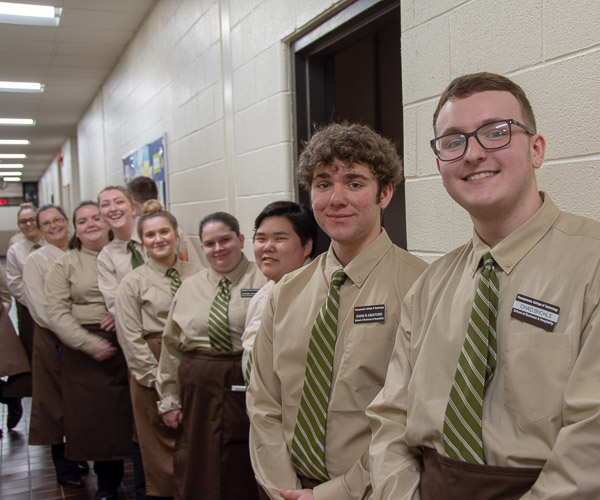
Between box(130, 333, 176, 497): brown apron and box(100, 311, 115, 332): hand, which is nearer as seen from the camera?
box(130, 333, 176, 497): brown apron

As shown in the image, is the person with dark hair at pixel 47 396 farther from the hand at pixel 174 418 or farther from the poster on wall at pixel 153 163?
the poster on wall at pixel 153 163

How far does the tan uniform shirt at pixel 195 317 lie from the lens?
8.13 feet

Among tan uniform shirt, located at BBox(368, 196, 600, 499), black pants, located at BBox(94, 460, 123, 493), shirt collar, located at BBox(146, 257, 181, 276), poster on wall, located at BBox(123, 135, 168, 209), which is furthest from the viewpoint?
poster on wall, located at BBox(123, 135, 168, 209)

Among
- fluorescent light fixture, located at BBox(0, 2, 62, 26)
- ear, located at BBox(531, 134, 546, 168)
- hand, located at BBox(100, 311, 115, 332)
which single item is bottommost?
hand, located at BBox(100, 311, 115, 332)

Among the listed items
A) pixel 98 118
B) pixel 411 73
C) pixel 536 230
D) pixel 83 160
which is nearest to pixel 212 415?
pixel 411 73

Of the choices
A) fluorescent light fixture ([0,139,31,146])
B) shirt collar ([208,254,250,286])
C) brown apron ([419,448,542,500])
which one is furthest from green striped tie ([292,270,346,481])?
fluorescent light fixture ([0,139,31,146])

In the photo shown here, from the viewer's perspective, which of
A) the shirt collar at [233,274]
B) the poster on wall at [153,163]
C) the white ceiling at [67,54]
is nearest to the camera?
the shirt collar at [233,274]

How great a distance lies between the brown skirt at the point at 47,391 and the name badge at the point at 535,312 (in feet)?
10.5

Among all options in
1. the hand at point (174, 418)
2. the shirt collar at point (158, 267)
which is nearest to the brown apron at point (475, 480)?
the hand at point (174, 418)

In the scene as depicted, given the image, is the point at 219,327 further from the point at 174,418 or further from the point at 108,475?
the point at 108,475

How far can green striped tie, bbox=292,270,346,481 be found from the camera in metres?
1.53

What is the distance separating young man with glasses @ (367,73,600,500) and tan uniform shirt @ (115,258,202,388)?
1.81 m

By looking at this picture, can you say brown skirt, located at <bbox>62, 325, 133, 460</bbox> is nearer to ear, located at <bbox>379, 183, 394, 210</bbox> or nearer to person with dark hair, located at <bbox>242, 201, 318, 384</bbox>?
person with dark hair, located at <bbox>242, 201, 318, 384</bbox>

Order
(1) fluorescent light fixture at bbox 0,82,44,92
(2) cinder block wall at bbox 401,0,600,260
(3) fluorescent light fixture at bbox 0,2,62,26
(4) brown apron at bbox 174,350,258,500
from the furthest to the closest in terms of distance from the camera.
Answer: (1) fluorescent light fixture at bbox 0,82,44,92 < (3) fluorescent light fixture at bbox 0,2,62,26 < (4) brown apron at bbox 174,350,258,500 < (2) cinder block wall at bbox 401,0,600,260
